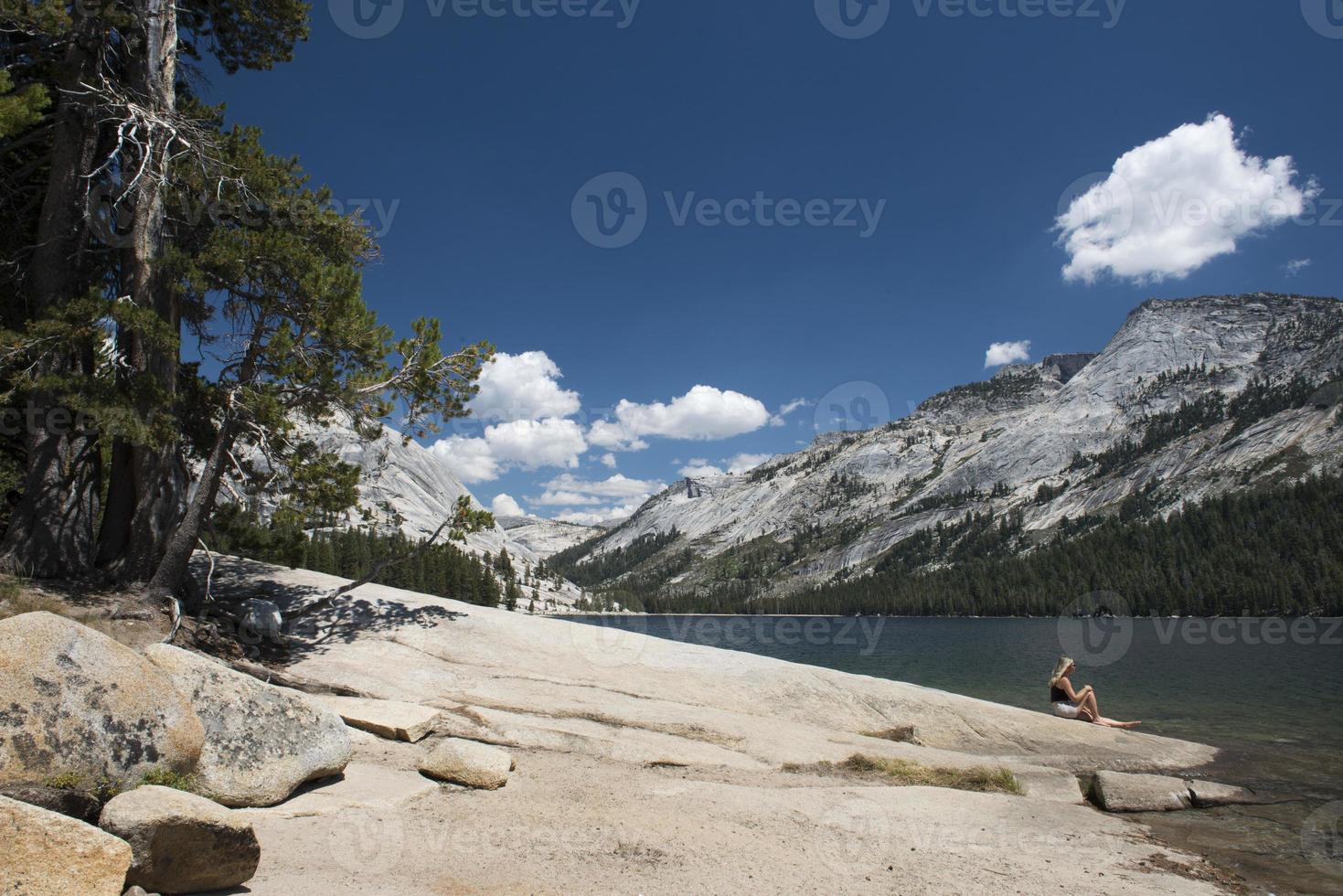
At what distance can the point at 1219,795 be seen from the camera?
623 inches

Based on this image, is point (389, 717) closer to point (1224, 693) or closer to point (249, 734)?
point (249, 734)

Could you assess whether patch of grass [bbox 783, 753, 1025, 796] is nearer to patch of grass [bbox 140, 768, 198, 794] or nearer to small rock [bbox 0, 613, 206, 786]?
patch of grass [bbox 140, 768, 198, 794]

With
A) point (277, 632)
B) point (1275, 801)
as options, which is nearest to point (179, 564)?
point (277, 632)

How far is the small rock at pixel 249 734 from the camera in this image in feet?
25.1

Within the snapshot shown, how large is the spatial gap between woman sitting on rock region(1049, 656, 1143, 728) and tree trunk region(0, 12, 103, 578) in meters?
26.8

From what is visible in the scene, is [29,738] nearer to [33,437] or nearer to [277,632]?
[277,632]

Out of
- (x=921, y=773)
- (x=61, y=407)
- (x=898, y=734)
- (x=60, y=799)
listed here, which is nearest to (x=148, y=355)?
(x=61, y=407)

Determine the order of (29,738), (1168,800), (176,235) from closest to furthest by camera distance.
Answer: (29,738), (1168,800), (176,235)

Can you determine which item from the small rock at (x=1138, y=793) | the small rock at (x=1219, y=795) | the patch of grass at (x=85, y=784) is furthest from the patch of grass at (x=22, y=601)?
the small rock at (x=1219, y=795)

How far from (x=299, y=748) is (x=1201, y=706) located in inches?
1658

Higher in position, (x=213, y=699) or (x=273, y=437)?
(x=273, y=437)

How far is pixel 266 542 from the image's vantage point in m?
19.8

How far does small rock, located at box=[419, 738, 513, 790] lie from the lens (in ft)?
32.7

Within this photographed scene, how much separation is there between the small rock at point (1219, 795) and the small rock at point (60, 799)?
769 inches
